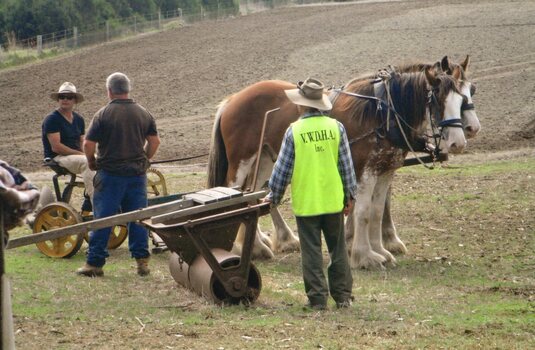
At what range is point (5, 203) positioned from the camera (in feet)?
16.3

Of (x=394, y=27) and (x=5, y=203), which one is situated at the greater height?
(x=5, y=203)

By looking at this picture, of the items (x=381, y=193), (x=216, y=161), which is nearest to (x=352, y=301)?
(x=381, y=193)

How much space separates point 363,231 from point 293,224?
8.78 feet

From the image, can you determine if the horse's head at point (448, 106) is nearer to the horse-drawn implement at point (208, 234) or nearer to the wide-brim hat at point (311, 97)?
A: the wide-brim hat at point (311, 97)

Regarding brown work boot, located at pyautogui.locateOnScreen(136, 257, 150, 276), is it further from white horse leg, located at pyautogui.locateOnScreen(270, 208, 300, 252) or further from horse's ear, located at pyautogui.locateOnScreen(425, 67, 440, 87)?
horse's ear, located at pyautogui.locateOnScreen(425, 67, 440, 87)

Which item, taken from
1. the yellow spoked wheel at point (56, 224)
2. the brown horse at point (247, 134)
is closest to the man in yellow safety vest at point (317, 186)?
the brown horse at point (247, 134)

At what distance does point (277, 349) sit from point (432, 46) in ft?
82.3

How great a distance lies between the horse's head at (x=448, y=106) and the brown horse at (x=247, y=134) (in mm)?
1573

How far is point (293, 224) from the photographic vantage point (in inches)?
513

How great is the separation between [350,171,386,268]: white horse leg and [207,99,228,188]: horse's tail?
5.55 feet

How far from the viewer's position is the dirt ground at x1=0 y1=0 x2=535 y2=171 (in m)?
22.4

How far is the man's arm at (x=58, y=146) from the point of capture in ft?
36.4

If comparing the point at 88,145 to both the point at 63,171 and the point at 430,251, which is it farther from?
the point at 430,251

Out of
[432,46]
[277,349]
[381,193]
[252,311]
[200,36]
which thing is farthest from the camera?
[200,36]
